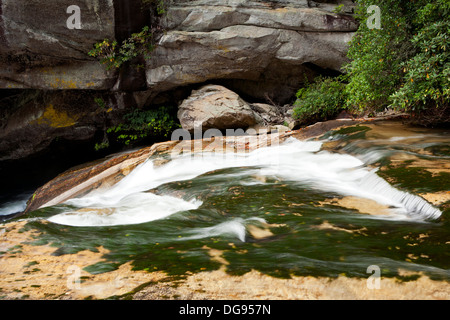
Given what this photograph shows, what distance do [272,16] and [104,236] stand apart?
455 inches

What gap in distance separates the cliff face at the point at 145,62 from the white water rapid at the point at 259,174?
523 centimetres

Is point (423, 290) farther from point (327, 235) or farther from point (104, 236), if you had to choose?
point (104, 236)

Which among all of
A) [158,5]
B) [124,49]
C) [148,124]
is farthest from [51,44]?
[148,124]

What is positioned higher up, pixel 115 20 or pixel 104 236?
pixel 115 20

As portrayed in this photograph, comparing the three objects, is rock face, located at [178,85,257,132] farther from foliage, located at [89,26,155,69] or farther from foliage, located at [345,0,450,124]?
foliage, located at [345,0,450,124]

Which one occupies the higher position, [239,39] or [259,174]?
[239,39]

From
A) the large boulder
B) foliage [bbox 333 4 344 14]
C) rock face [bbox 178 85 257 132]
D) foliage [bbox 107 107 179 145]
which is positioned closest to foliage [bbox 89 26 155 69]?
the large boulder

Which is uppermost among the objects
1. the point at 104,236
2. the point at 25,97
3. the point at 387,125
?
the point at 25,97

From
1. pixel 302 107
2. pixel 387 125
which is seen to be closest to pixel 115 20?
pixel 302 107

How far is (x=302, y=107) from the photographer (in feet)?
38.8

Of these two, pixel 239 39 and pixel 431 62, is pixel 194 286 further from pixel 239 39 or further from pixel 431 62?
pixel 239 39

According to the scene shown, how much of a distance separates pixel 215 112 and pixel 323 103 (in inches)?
148

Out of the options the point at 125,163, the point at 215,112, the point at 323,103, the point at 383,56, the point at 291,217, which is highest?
the point at 383,56

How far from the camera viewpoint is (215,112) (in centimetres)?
1186
